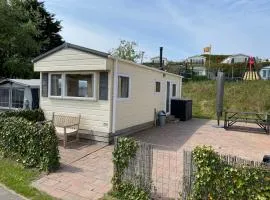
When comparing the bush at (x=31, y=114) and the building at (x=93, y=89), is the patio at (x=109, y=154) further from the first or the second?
the bush at (x=31, y=114)

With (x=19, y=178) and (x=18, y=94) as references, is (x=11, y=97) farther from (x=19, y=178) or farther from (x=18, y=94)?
(x=19, y=178)

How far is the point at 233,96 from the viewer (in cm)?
2180

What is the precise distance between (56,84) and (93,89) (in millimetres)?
1856

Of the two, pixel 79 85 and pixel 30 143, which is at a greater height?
pixel 79 85

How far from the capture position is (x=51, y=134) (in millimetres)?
6078

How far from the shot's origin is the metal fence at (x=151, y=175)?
4.63 meters

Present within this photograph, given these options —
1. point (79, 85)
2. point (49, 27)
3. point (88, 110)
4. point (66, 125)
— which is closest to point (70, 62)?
point (79, 85)

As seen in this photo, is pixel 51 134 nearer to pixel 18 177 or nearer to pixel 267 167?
pixel 18 177

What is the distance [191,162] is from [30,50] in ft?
60.8

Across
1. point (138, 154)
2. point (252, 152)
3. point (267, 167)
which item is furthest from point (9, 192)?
point (252, 152)

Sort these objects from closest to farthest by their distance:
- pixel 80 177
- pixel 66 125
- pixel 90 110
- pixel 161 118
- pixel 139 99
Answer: pixel 80 177, pixel 90 110, pixel 66 125, pixel 139 99, pixel 161 118

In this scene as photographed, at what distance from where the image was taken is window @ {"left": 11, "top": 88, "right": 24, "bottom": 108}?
1320 centimetres

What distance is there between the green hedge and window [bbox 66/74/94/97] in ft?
18.9

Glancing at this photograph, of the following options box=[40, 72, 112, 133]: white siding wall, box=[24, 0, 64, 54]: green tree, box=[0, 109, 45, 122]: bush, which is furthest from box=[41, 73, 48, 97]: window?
box=[24, 0, 64, 54]: green tree
